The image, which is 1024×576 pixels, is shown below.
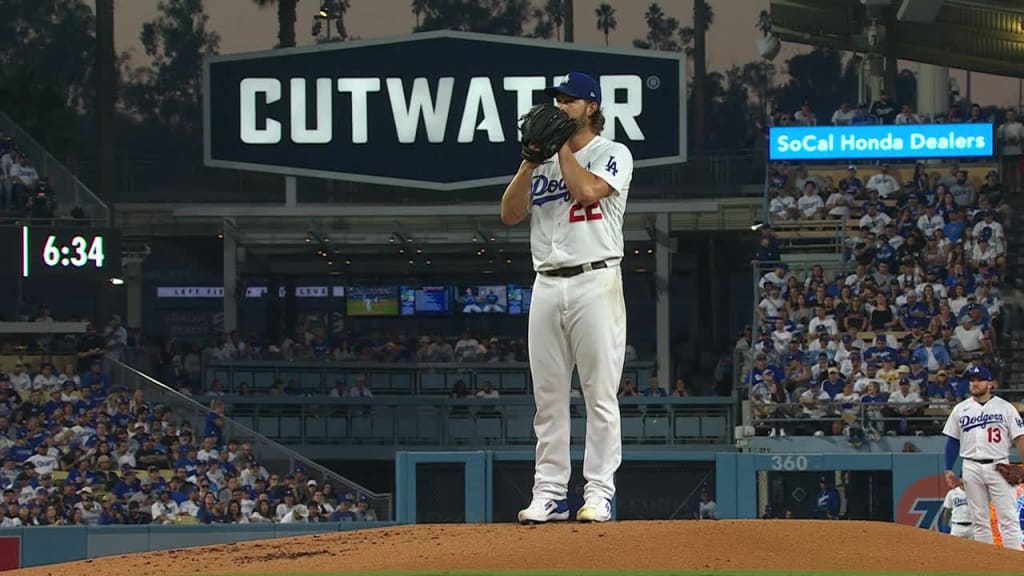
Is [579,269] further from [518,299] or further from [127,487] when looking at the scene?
[518,299]

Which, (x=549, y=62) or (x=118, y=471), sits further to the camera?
(x=549, y=62)

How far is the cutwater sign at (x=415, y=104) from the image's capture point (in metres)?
29.7

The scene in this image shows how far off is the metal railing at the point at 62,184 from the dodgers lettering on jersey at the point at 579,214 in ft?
64.8

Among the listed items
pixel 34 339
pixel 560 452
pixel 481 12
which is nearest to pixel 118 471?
pixel 34 339

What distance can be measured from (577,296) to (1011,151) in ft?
77.4

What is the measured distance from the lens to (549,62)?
2977cm

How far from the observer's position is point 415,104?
3014cm

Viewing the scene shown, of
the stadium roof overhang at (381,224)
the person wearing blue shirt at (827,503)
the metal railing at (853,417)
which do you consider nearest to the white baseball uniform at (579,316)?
the person wearing blue shirt at (827,503)

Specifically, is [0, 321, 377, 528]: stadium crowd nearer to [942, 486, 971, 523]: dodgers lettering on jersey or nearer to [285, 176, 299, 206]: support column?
[285, 176, 299, 206]: support column

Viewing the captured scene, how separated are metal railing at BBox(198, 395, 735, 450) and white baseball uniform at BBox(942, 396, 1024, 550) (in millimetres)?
12806

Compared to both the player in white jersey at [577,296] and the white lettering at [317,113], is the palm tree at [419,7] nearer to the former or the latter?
the white lettering at [317,113]

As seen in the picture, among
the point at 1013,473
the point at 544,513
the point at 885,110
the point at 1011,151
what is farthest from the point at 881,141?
the point at 544,513

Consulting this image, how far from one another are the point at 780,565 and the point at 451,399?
2121 centimetres

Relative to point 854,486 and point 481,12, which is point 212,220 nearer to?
point 854,486
